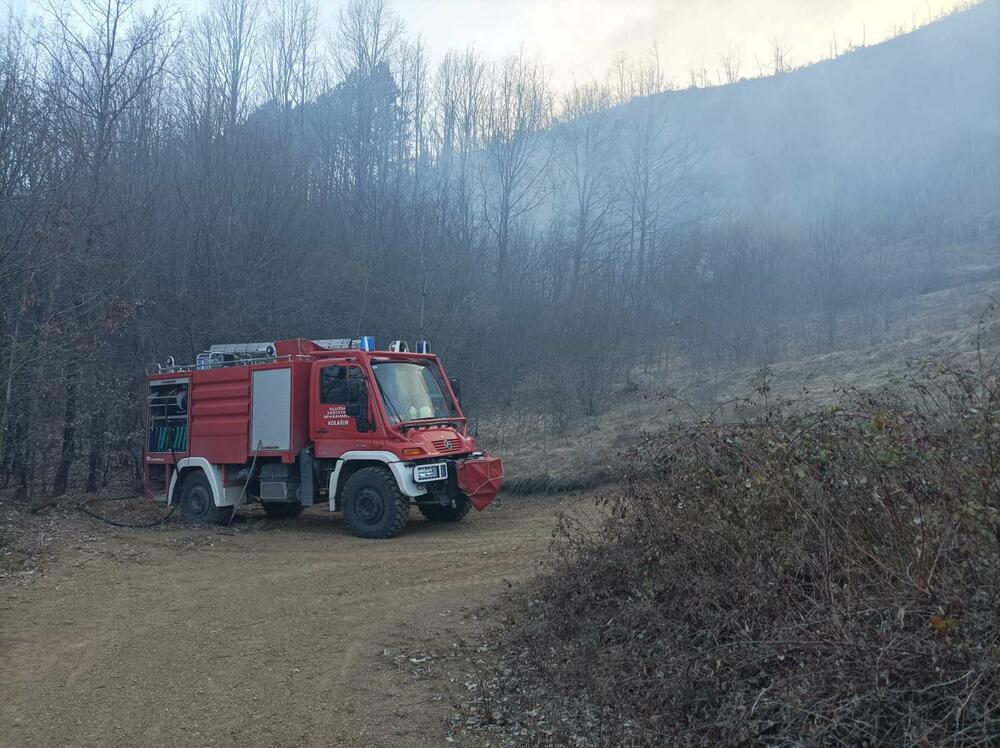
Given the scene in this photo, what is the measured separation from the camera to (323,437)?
38.4 feet

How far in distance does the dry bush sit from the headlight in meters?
4.98

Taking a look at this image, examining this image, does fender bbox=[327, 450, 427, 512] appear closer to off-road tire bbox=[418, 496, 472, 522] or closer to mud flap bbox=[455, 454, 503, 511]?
mud flap bbox=[455, 454, 503, 511]

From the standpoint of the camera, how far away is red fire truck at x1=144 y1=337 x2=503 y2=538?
11.2m

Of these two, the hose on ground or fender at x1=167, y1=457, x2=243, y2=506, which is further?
fender at x1=167, y1=457, x2=243, y2=506

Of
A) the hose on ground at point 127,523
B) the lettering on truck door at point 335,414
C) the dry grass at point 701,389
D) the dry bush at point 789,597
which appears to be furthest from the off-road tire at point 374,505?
the dry bush at point 789,597

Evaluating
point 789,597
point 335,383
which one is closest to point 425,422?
point 335,383

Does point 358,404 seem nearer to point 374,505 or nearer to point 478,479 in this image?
point 374,505

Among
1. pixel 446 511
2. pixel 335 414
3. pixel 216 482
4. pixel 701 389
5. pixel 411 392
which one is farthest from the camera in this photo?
pixel 701 389

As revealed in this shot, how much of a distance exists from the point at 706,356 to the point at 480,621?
16.3 metres

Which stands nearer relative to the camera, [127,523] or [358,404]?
[358,404]

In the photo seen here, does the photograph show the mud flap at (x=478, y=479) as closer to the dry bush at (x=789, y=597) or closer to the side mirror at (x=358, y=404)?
the side mirror at (x=358, y=404)

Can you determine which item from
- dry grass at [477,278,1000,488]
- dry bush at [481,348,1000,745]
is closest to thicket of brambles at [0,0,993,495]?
dry grass at [477,278,1000,488]

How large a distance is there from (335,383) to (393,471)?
64.3 inches

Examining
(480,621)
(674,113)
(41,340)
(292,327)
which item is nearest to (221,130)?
(292,327)
